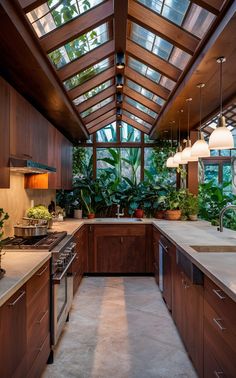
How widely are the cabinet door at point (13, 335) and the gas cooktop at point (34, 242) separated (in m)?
0.82

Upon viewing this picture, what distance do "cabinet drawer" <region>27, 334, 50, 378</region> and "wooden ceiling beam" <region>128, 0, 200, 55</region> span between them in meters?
2.66

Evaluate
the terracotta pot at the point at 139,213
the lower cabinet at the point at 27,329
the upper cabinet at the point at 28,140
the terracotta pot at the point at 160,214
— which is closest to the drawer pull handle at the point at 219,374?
the lower cabinet at the point at 27,329

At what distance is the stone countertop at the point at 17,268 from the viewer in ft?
5.12

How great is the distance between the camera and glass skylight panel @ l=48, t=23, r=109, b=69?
302cm

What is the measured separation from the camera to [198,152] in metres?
2.99

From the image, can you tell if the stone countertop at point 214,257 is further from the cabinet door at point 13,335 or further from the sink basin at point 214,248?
the cabinet door at point 13,335

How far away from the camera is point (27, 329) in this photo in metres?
1.90

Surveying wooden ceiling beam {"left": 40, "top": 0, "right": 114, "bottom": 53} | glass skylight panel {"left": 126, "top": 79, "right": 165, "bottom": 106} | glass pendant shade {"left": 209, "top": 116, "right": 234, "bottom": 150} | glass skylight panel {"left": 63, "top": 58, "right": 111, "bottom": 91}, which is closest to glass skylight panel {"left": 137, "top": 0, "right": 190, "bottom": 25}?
wooden ceiling beam {"left": 40, "top": 0, "right": 114, "bottom": 53}

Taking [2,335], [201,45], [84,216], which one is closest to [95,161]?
[84,216]

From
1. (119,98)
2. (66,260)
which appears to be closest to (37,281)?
(66,260)

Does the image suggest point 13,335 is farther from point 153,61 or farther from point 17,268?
point 153,61

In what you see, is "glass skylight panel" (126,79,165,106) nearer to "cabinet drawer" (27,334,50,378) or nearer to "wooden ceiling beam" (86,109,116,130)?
"wooden ceiling beam" (86,109,116,130)

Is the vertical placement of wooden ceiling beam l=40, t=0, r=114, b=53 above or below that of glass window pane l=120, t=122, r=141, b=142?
above

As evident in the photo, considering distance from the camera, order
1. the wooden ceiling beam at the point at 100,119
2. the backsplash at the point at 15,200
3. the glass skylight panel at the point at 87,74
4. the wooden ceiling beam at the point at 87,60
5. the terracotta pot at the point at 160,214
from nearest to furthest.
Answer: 1. the backsplash at the point at 15,200
2. the wooden ceiling beam at the point at 87,60
3. the glass skylight panel at the point at 87,74
4. the terracotta pot at the point at 160,214
5. the wooden ceiling beam at the point at 100,119
